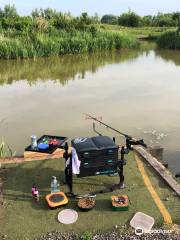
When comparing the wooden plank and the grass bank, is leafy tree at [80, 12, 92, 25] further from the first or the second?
the wooden plank

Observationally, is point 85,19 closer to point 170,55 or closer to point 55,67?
point 170,55

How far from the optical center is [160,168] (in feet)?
24.5

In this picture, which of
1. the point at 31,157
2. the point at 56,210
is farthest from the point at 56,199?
the point at 31,157

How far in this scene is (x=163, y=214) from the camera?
596 centimetres

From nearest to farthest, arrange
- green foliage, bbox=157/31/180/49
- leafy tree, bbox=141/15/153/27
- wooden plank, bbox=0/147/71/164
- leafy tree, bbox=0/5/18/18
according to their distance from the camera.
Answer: wooden plank, bbox=0/147/71/164 → green foliage, bbox=157/31/180/49 → leafy tree, bbox=0/5/18/18 → leafy tree, bbox=141/15/153/27

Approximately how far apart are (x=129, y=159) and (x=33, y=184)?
2.08 m

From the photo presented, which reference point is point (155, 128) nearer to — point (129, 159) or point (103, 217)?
point (129, 159)

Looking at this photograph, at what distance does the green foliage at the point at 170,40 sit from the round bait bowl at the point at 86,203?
89.7 feet

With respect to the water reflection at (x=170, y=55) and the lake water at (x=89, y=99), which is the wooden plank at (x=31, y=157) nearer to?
the lake water at (x=89, y=99)

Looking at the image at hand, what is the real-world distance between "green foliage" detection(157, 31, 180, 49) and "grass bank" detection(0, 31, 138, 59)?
2.59 meters

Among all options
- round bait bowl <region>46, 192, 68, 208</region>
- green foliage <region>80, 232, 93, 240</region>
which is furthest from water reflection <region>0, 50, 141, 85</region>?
green foliage <region>80, 232, 93, 240</region>

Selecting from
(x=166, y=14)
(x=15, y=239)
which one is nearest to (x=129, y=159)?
(x=15, y=239)

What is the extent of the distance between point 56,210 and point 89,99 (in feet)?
29.6

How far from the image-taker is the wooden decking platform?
22.3 ft
